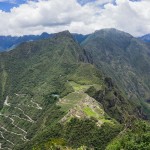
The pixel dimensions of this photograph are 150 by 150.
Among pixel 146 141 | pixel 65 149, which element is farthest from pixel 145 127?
pixel 65 149

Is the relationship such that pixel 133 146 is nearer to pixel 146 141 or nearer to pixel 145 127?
pixel 146 141

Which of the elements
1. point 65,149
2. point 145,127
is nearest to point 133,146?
point 65,149

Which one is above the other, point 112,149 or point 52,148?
point 52,148

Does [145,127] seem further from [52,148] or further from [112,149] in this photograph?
[52,148]

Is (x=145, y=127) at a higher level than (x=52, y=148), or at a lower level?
lower

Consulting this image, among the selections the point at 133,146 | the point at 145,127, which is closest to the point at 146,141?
the point at 133,146

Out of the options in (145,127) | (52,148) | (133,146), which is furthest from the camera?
(145,127)

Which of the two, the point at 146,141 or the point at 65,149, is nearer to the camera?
the point at 65,149

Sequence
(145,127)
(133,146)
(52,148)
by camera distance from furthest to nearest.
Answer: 1. (145,127)
2. (133,146)
3. (52,148)
